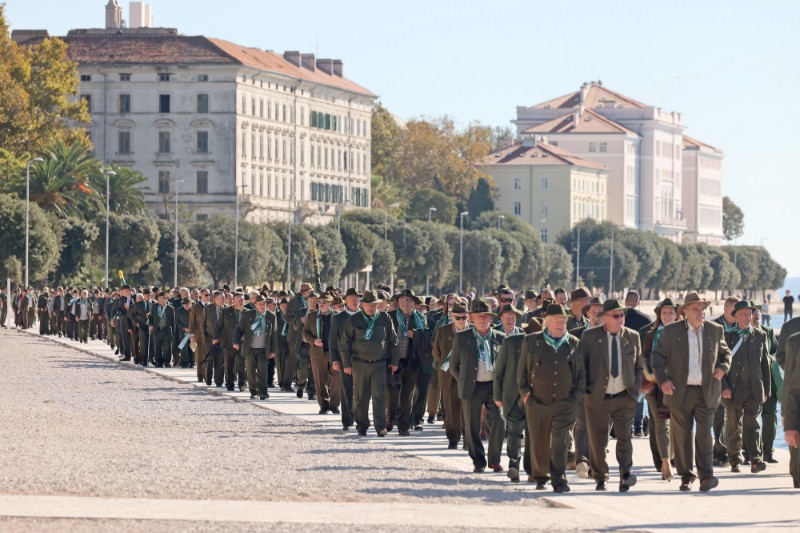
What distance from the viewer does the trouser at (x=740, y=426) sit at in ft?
70.3

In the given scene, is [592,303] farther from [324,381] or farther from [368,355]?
[324,381]

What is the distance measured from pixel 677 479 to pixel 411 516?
4520 mm

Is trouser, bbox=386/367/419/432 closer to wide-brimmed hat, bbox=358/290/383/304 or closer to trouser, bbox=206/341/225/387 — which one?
wide-brimmed hat, bbox=358/290/383/304

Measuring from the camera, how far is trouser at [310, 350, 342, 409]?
29062mm

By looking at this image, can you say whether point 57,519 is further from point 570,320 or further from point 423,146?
point 423,146

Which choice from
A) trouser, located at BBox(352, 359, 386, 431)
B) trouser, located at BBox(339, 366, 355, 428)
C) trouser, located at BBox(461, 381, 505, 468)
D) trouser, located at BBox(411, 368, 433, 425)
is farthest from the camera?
trouser, located at BBox(411, 368, 433, 425)

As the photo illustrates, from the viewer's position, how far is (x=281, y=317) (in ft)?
109

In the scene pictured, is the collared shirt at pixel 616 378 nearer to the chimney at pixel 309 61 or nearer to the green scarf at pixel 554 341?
the green scarf at pixel 554 341

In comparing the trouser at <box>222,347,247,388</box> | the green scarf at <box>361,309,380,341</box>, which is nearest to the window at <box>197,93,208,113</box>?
the trouser at <box>222,347,247,388</box>

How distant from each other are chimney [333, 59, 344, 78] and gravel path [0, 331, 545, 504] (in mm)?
130418

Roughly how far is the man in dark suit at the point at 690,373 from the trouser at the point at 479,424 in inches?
A: 76.6

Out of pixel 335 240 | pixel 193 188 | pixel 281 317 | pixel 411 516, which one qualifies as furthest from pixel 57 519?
pixel 193 188

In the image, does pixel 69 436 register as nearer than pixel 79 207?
Yes

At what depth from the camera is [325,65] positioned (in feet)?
529
